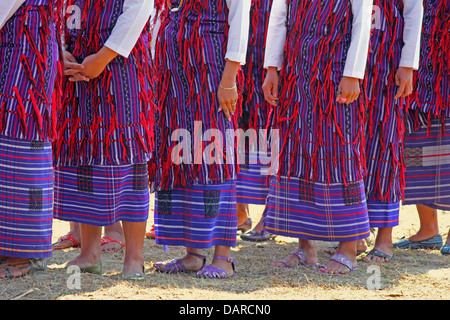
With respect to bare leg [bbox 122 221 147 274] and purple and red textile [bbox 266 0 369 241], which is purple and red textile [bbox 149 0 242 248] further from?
purple and red textile [bbox 266 0 369 241]

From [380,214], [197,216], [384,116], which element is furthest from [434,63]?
[197,216]

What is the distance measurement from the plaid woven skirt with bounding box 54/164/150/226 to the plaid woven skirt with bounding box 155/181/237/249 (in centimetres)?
23

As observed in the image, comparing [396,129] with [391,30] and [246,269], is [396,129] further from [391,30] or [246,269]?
[246,269]

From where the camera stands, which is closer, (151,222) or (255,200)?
(255,200)

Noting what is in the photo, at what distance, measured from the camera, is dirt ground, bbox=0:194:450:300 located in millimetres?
3258

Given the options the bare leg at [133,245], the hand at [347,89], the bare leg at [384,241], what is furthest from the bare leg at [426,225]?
the bare leg at [133,245]

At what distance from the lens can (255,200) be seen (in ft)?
16.3

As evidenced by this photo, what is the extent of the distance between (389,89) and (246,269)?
1.41 meters

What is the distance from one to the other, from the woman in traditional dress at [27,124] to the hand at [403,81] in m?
2.03

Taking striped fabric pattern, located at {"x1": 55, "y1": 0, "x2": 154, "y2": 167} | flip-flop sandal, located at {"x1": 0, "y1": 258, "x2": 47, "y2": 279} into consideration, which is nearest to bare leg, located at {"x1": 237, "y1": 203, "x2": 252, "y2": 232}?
striped fabric pattern, located at {"x1": 55, "y1": 0, "x2": 154, "y2": 167}

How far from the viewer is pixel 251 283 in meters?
3.62
